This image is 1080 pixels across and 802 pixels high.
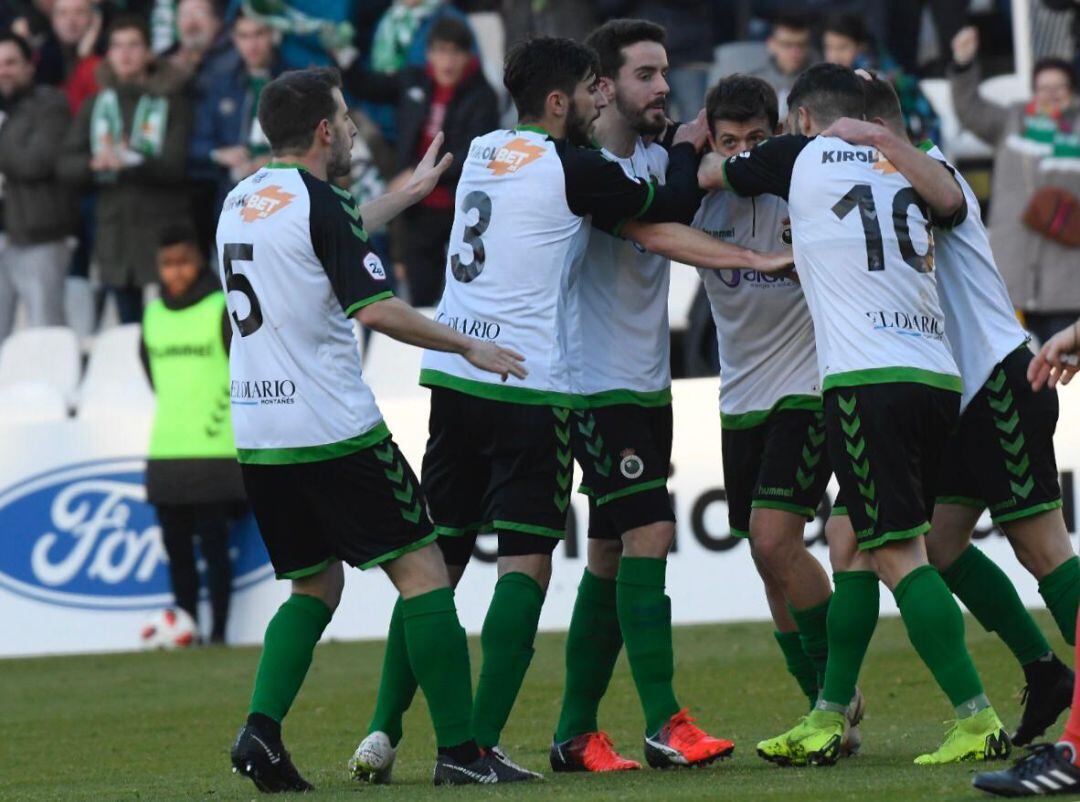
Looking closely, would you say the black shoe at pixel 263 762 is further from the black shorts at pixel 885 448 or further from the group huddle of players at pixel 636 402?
the black shorts at pixel 885 448

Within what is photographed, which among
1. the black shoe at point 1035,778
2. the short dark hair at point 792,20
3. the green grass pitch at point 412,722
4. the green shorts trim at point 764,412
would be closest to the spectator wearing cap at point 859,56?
the short dark hair at point 792,20

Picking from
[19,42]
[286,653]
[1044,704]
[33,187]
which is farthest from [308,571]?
[19,42]

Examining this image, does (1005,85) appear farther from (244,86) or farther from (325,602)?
(325,602)

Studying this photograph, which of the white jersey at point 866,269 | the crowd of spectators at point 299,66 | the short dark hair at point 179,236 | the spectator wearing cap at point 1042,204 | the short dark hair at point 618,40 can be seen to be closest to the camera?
the white jersey at point 866,269

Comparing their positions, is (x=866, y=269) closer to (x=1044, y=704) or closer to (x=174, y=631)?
(x=1044, y=704)

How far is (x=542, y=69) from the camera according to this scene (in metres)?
6.76

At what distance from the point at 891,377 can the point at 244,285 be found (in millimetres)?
1956

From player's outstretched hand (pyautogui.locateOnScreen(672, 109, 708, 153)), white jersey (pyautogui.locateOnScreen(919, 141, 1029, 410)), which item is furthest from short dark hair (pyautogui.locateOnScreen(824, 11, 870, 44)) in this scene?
white jersey (pyautogui.locateOnScreen(919, 141, 1029, 410))

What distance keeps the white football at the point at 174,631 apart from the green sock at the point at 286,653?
5576 mm

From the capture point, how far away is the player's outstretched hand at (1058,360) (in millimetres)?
5734

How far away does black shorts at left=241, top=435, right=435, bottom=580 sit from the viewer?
20.9 feet

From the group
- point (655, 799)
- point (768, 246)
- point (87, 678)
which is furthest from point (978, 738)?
point (87, 678)

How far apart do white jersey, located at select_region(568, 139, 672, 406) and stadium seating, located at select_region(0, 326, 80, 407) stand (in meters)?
7.12

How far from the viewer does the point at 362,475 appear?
6.35 metres
